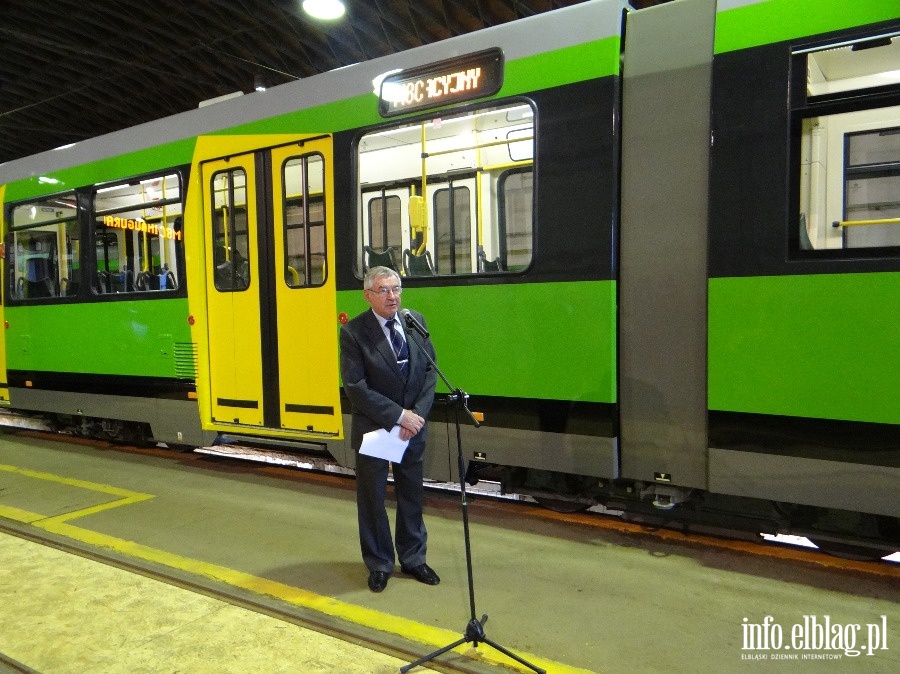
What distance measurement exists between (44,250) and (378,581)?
256 inches

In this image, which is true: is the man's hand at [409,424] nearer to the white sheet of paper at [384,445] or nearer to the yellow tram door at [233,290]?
the white sheet of paper at [384,445]

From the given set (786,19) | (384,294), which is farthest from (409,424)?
(786,19)

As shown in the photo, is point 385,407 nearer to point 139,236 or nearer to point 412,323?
point 412,323

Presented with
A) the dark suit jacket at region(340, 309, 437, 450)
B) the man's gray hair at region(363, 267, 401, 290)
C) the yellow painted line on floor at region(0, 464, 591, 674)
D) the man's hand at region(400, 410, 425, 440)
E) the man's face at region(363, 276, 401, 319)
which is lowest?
the yellow painted line on floor at region(0, 464, 591, 674)

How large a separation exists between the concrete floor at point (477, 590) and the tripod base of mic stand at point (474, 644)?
69 millimetres

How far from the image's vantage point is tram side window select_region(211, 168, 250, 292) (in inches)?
245

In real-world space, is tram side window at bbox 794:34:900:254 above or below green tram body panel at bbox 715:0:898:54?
below

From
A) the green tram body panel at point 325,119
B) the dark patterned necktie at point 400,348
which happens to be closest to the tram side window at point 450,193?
the green tram body panel at point 325,119

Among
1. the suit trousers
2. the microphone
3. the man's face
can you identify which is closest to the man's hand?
the suit trousers

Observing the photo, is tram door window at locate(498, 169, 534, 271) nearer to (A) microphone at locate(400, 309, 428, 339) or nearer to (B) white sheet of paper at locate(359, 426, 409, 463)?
(A) microphone at locate(400, 309, 428, 339)

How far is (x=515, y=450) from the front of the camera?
4.74 meters

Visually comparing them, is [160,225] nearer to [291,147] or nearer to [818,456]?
[291,147]

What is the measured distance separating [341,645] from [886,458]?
286cm

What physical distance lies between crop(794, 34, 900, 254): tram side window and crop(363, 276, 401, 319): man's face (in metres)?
2.19
